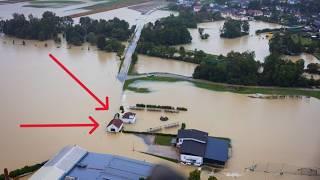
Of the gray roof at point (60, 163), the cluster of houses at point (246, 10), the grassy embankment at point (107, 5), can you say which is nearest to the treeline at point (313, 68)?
the cluster of houses at point (246, 10)

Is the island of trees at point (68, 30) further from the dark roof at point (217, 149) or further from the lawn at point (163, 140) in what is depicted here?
the dark roof at point (217, 149)

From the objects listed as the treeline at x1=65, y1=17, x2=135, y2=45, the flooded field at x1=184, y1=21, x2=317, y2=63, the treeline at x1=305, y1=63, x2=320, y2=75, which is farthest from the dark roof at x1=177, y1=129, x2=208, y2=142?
the treeline at x1=65, y1=17, x2=135, y2=45

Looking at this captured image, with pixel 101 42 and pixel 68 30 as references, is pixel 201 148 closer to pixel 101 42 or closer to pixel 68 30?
pixel 101 42

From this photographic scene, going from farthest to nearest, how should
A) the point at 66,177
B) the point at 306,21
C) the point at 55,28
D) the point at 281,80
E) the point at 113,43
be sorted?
the point at 306,21
the point at 55,28
the point at 113,43
the point at 281,80
the point at 66,177

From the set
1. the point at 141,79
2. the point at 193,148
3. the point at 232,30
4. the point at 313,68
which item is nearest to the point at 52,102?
the point at 141,79

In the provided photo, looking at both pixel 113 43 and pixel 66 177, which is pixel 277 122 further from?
pixel 113 43

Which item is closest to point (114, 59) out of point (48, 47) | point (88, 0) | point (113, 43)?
point (113, 43)
